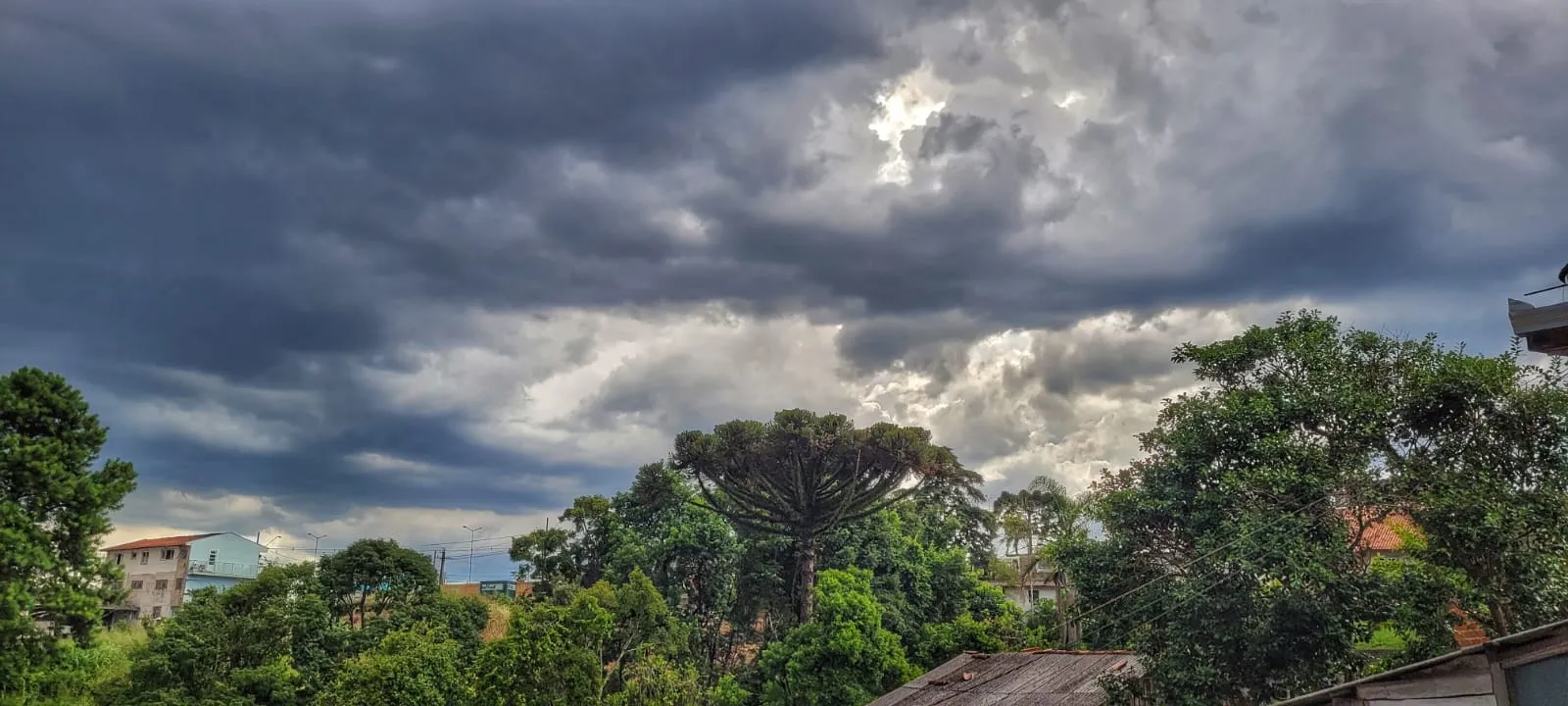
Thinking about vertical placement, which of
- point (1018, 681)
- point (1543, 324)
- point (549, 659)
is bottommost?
point (1018, 681)

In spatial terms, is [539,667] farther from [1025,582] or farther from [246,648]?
[1025,582]

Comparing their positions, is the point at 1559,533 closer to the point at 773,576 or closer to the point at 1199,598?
the point at 1199,598

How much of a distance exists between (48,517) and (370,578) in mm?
10384

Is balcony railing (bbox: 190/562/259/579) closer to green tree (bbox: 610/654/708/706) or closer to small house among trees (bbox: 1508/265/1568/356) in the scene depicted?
green tree (bbox: 610/654/708/706)

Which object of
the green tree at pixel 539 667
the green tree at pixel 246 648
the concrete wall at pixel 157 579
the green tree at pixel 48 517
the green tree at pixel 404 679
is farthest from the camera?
the concrete wall at pixel 157 579

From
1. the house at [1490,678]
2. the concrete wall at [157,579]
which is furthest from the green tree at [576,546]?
the house at [1490,678]

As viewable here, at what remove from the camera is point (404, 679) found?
74.3 feet

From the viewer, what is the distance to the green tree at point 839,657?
88.3 ft

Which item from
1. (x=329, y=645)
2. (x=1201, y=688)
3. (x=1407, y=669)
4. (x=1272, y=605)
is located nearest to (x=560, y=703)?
(x=329, y=645)

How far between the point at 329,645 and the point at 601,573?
1248 cm

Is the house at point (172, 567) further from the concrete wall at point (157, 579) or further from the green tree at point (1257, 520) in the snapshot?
the green tree at point (1257, 520)

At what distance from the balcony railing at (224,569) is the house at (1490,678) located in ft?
198

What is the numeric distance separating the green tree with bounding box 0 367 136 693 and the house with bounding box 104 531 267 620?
111 ft

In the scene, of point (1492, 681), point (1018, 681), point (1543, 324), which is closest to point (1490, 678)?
point (1492, 681)
